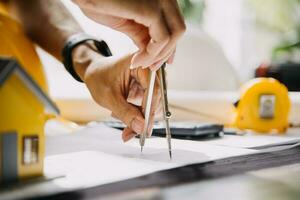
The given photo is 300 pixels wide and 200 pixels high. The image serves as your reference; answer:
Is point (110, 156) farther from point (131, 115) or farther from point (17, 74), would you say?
point (17, 74)

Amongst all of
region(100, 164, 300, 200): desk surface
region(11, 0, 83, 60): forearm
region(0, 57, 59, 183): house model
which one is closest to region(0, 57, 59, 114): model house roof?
region(0, 57, 59, 183): house model

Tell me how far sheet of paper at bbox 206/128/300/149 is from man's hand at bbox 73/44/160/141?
0.16 metres

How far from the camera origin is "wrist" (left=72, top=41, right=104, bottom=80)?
2.85 ft

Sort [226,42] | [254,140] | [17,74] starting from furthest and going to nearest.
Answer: [226,42] < [254,140] < [17,74]

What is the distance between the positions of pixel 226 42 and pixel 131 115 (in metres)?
1.53

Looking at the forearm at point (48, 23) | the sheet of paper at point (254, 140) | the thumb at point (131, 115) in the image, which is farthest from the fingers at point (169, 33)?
the forearm at point (48, 23)

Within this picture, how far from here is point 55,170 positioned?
20.5 inches

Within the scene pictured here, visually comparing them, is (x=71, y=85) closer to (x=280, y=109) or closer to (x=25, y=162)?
(x=280, y=109)

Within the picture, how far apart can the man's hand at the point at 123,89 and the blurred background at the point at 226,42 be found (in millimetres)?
658

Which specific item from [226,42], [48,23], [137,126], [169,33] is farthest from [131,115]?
[226,42]

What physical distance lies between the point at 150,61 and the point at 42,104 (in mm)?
202

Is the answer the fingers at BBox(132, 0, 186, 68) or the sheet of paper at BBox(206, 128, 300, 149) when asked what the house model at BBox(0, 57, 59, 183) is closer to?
the fingers at BBox(132, 0, 186, 68)

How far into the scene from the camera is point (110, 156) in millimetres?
631

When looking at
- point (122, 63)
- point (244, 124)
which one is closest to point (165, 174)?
point (122, 63)
